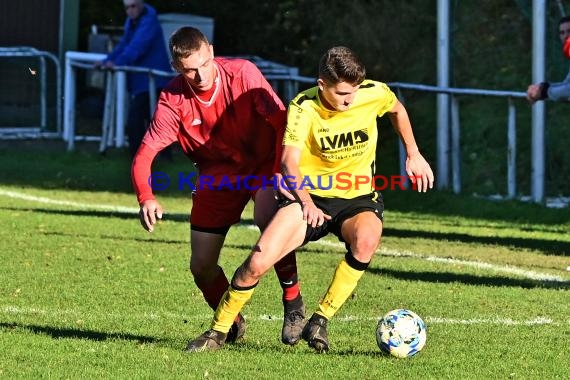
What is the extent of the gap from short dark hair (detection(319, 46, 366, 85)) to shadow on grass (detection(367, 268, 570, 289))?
3.39 m

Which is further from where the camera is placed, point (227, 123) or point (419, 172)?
point (227, 123)

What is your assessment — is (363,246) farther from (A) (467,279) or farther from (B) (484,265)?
(B) (484,265)

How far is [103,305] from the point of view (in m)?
9.23

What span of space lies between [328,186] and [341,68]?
2.36ft

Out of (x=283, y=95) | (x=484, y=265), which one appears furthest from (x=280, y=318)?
(x=283, y=95)

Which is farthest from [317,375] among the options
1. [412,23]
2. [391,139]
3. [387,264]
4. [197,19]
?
[197,19]

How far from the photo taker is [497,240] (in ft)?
44.2

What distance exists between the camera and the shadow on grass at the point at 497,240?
42.3 ft

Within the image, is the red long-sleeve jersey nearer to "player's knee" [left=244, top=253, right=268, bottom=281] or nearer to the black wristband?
"player's knee" [left=244, top=253, right=268, bottom=281]

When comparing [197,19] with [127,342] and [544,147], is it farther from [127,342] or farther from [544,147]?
[127,342]

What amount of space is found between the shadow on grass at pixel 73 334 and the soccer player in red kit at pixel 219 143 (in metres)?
0.50

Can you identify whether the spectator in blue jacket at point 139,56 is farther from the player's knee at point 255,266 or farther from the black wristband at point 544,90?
the player's knee at point 255,266

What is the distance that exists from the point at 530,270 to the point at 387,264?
110 centimetres

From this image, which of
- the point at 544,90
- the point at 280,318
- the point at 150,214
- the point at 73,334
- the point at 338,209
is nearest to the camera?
the point at 150,214
